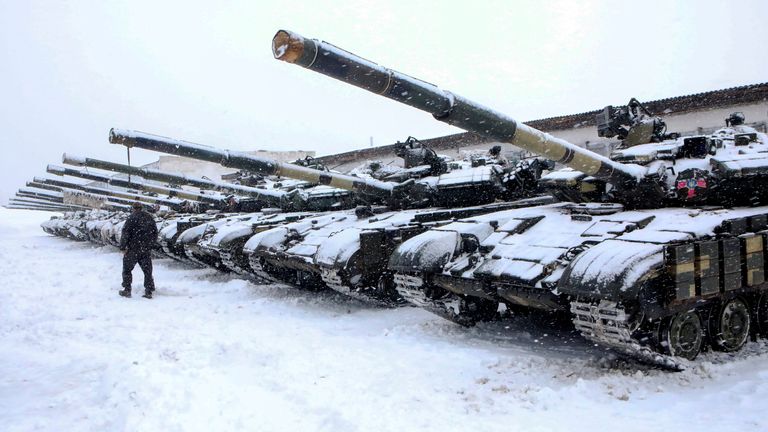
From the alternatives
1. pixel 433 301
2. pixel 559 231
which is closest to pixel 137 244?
pixel 433 301

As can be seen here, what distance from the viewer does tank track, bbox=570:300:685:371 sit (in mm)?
4609

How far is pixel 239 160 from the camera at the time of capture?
8.34m

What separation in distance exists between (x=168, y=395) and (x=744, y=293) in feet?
16.0

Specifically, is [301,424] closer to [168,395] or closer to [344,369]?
[168,395]

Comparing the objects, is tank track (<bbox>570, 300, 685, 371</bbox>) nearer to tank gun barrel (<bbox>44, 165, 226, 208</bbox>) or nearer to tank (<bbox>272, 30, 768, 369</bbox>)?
tank (<bbox>272, 30, 768, 369</bbox>)

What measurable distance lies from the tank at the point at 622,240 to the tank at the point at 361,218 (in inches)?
36.1

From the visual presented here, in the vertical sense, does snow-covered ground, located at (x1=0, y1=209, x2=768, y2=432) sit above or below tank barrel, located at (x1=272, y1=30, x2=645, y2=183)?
below

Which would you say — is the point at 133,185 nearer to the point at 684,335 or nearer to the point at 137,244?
the point at 137,244

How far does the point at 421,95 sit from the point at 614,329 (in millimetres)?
2210

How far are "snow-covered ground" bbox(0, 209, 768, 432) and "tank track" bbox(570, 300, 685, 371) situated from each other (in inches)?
5.6

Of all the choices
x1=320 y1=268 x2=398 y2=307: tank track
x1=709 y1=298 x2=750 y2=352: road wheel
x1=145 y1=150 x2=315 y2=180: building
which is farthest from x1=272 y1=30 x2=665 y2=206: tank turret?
x1=145 y1=150 x2=315 y2=180: building

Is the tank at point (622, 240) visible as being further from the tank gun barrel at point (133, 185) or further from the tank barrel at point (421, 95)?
the tank gun barrel at point (133, 185)

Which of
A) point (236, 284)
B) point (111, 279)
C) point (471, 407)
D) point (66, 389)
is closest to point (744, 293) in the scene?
point (471, 407)

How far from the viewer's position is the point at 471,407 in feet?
14.2
